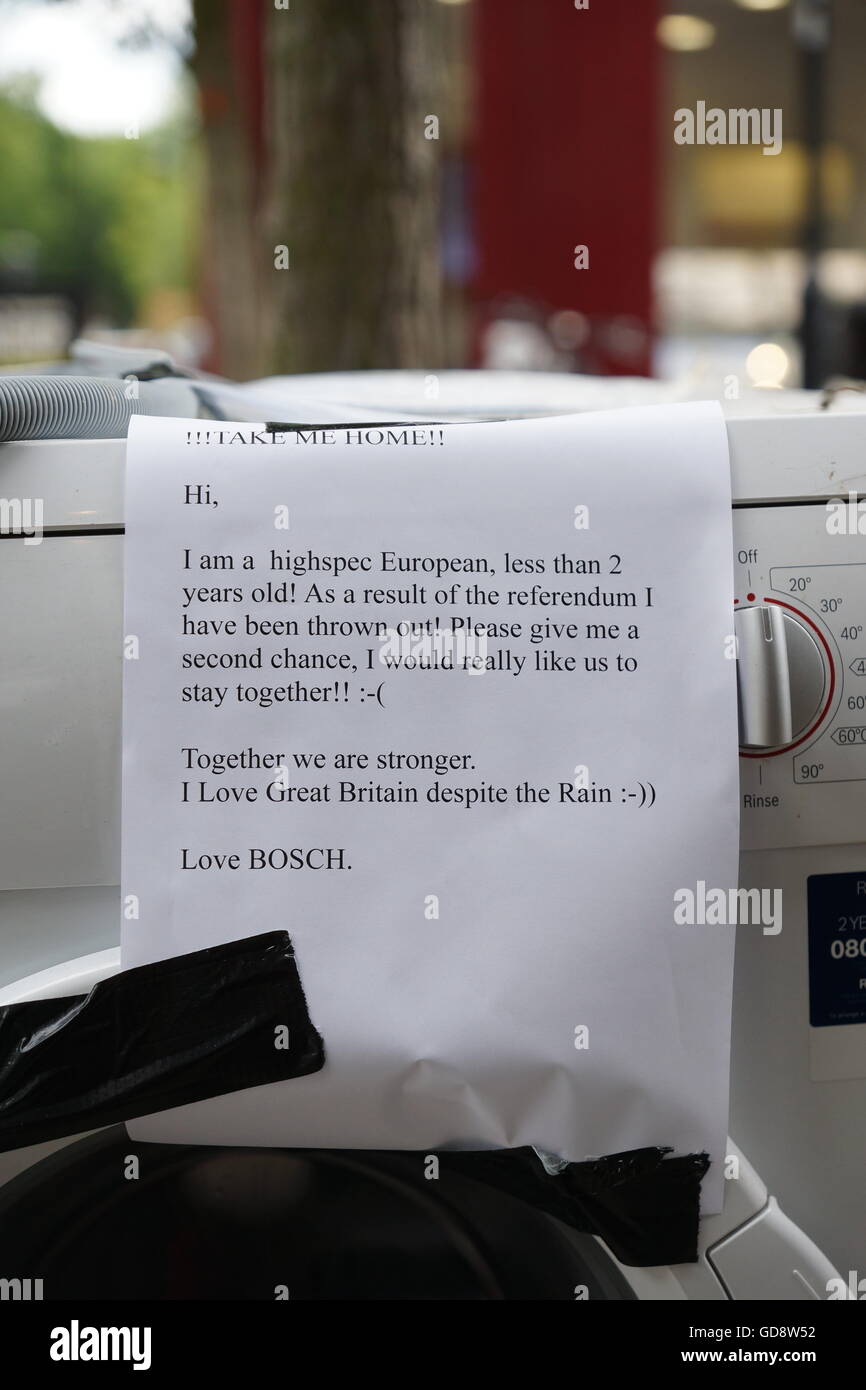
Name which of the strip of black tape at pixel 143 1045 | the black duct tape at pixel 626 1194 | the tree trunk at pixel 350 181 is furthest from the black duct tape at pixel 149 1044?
the tree trunk at pixel 350 181

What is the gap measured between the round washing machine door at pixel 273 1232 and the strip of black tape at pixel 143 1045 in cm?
7

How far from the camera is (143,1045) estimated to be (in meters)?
0.94

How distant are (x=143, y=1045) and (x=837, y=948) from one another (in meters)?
0.58

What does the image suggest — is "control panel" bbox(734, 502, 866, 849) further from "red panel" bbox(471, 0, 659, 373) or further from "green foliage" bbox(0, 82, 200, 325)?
"green foliage" bbox(0, 82, 200, 325)

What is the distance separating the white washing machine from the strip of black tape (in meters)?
0.03

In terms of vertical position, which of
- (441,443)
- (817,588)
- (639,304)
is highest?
(639,304)

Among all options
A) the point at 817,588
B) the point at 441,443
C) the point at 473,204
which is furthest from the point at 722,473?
the point at 473,204

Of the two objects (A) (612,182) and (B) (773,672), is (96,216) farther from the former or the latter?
(B) (773,672)

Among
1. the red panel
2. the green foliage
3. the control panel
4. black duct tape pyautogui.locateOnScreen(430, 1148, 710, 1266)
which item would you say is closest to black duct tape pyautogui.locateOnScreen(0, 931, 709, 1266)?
black duct tape pyautogui.locateOnScreen(430, 1148, 710, 1266)

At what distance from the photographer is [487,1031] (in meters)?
0.94

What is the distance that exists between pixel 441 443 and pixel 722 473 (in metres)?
0.23

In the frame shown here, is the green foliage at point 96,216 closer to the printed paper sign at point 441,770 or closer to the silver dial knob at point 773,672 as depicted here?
the printed paper sign at point 441,770

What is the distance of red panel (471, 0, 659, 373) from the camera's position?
28.9 ft

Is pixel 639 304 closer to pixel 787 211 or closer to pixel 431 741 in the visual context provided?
pixel 787 211
